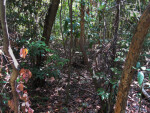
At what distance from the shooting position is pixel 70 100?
3.58 m

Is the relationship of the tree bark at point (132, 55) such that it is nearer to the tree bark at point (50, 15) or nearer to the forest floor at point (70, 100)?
the forest floor at point (70, 100)

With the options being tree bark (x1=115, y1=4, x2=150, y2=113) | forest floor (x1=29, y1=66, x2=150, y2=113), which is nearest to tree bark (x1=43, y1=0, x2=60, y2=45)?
forest floor (x1=29, y1=66, x2=150, y2=113)

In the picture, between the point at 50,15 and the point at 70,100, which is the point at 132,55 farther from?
the point at 50,15

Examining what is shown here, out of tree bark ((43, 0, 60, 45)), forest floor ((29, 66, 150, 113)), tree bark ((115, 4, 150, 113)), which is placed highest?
tree bark ((43, 0, 60, 45))

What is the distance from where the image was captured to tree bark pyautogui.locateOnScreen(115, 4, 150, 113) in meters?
1.25

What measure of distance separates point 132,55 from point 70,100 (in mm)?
2584

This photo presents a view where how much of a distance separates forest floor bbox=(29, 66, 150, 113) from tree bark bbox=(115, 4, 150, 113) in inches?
51.2

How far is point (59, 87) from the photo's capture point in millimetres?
4199

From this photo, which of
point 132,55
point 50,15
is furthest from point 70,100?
point 132,55

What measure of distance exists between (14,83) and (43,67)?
7.68 ft

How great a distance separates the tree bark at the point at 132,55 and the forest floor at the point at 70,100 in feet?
4.27

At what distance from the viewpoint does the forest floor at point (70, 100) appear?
3.15 meters

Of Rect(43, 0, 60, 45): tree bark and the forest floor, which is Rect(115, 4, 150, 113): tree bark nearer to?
the forest floor

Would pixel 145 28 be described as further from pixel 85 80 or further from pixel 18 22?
pixel 85 80
